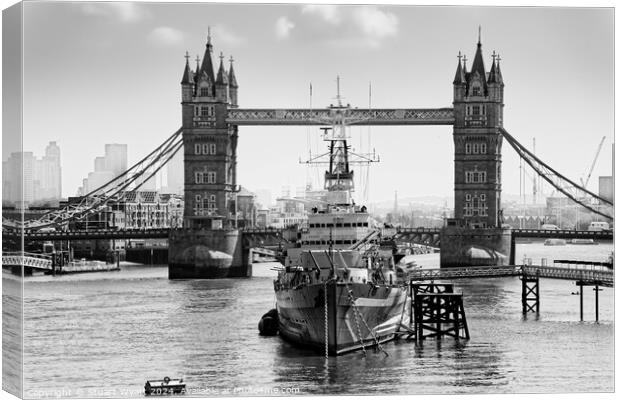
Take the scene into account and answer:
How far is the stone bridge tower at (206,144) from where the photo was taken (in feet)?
416

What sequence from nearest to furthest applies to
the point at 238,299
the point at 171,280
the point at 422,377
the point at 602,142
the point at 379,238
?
the point at 422,377, the point at 602,142, the point at 379,238, the point at 238,299, the point at 171,280

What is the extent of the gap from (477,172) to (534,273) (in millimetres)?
41450

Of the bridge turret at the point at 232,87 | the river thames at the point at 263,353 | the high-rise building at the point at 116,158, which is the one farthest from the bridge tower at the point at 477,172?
the high-rise building at the point at 116,158

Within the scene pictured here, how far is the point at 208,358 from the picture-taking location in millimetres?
62688

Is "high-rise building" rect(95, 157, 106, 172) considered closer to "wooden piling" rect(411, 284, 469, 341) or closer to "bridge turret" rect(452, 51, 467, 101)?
"wooden piling" rect(411, 284, 469, 341)

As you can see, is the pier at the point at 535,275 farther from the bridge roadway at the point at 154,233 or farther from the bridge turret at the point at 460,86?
the bridge turret at the point at 460,86

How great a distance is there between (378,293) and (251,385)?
524 inches

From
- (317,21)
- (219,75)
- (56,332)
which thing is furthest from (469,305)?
(219,75)

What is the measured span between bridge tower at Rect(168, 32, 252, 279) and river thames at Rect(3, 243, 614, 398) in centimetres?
2902

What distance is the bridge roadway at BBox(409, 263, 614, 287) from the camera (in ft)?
262

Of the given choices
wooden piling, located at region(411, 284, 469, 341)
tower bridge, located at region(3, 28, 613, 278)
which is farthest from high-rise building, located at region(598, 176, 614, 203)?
tower bridge, located at region(3, 28, 613, 278)

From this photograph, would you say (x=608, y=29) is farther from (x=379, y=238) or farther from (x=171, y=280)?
(x=171, y=280)

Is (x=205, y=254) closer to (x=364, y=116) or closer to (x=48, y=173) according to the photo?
(x=364, y=116)

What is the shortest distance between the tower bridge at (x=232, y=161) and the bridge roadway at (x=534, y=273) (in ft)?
80.5
